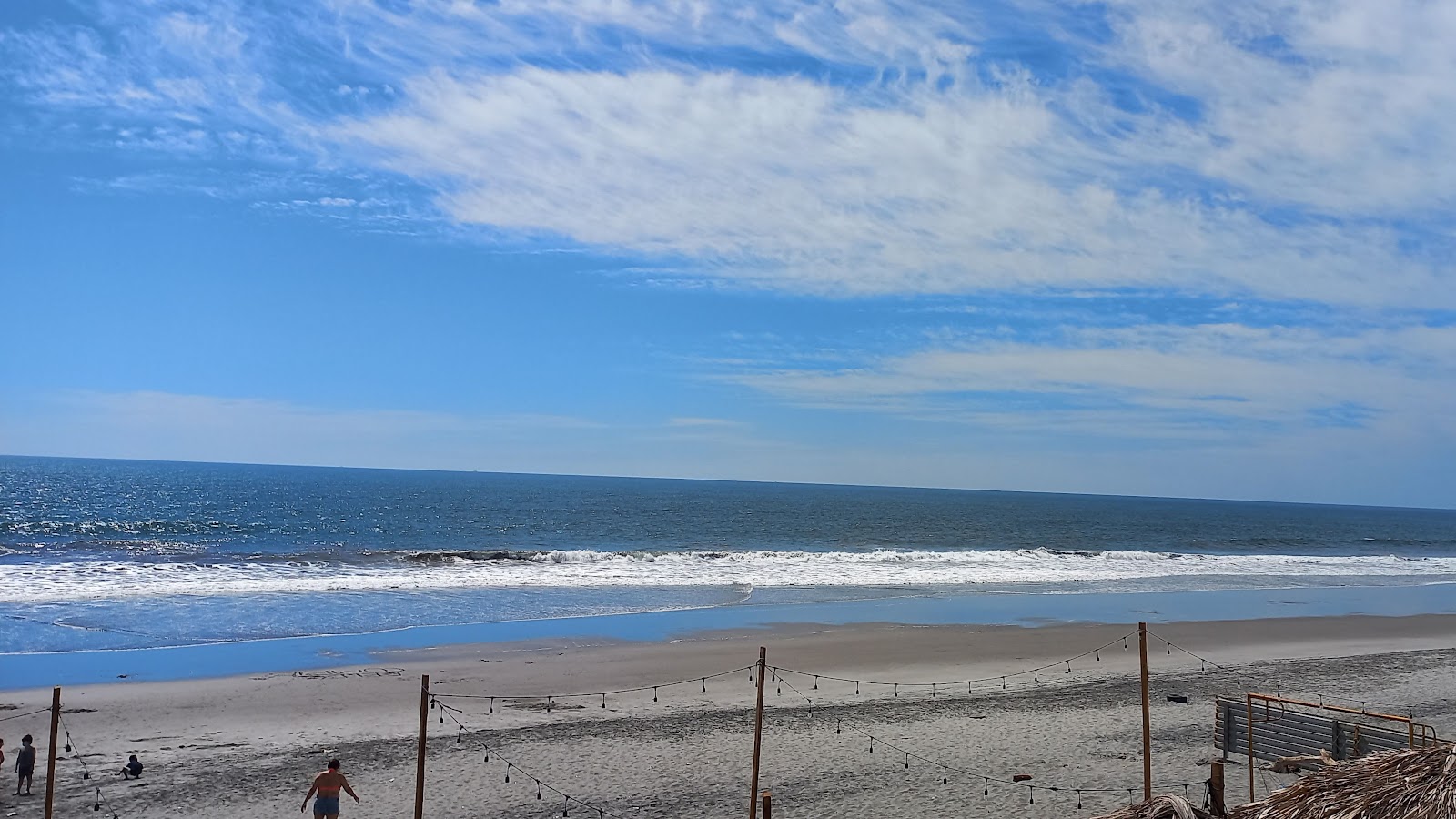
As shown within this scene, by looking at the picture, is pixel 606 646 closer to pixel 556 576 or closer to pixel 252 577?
pixel 556 576

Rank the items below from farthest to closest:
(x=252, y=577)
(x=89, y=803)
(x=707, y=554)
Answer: (x=707, y=554) → (x=252, y=577) → (x=89, y=803)

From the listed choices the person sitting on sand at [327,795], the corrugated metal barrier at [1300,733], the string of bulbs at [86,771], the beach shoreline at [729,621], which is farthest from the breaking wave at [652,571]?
the corrugated metal barrier at [1300,733]

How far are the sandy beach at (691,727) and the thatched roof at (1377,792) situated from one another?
23.1ft

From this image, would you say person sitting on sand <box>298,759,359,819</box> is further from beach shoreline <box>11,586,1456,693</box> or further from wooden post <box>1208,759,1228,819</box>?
beach shoreline <box>11,586,1456,693</box>

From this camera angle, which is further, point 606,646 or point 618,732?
point 606,646

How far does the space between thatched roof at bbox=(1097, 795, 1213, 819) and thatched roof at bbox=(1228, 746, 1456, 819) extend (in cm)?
52

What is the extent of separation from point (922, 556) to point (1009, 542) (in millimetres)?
21164

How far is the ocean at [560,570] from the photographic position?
29.0 metres

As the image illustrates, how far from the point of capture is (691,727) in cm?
1695

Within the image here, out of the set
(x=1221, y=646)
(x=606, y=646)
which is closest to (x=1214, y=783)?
(x=606, y=646)

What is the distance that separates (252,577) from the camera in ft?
121

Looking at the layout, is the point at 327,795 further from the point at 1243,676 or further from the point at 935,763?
the point at 1243,676

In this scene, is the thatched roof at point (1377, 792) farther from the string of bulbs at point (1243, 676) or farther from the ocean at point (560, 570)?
the ocean at point (560, 570)

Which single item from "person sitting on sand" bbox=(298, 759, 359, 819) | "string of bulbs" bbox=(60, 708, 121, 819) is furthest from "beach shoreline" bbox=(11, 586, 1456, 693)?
"person sitting on sand" bbox=(298, 759, 359, 819)
